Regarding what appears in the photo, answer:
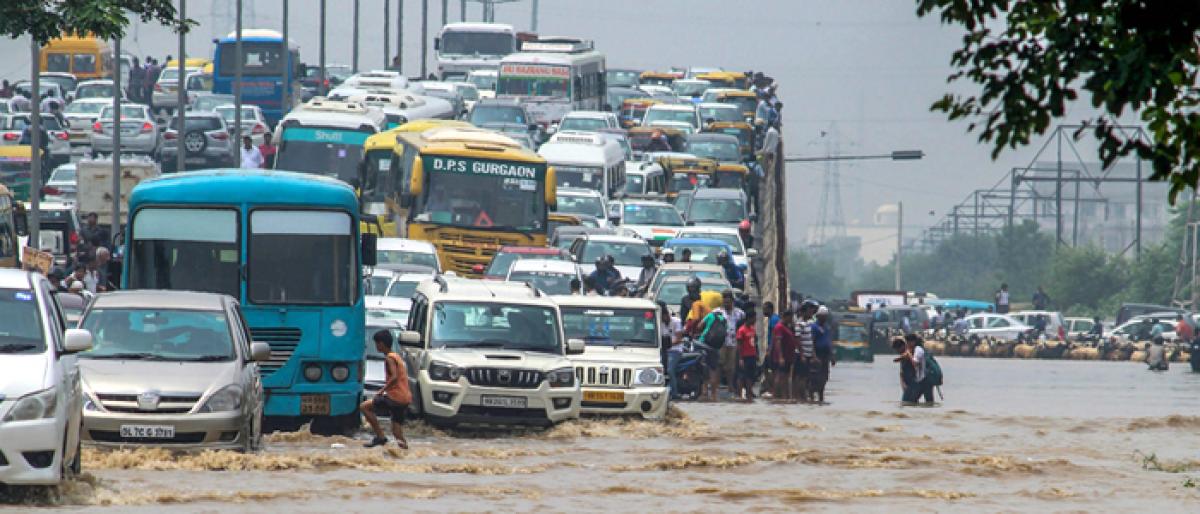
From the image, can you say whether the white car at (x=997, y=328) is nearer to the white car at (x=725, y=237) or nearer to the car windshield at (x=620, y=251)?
the white car at (x=725, y=237)

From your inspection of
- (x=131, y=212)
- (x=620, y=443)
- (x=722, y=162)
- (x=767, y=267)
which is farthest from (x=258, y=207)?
(x=722, y=162)

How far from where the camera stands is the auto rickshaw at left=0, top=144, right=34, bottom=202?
48.1 m

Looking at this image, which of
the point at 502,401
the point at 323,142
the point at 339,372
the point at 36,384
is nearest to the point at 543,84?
the point at 323,142

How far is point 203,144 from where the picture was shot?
57.0 metres

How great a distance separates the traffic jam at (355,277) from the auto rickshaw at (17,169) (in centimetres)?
11

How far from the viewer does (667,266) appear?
36.6 meters

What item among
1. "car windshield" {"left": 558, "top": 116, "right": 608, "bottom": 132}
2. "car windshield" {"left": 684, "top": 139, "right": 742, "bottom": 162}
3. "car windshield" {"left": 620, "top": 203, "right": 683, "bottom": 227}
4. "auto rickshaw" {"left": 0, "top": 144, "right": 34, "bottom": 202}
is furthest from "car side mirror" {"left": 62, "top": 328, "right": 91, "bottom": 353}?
"car windshield" {"left": 684, "top": 139, "right": 742, "bottom": 162}

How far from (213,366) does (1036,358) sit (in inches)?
2043

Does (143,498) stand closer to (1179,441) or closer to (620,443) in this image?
(620,443)

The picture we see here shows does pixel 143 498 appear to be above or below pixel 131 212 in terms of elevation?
below

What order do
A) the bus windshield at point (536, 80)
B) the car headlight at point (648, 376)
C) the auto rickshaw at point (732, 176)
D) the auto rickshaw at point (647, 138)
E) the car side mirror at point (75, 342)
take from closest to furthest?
the car side mirror at point (75, 342), the car headlight at point (648, 376), the auto rickshaw at point (732, 176), the auto rickshaw at point (647, 138), the bus windshield at point (536, 80)

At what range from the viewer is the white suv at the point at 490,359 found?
22.1 m

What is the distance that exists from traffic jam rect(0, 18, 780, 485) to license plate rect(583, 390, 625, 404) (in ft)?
0.07

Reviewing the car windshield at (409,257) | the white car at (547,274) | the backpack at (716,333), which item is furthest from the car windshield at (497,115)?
the backpack at (716,333)
